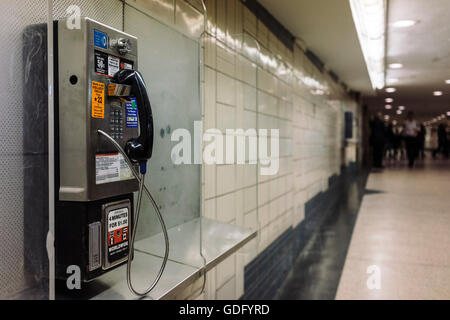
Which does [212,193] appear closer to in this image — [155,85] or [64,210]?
[155,85]

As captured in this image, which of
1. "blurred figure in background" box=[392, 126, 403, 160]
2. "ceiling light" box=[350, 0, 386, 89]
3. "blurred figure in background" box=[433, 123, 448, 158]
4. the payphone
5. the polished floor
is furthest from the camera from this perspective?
the polished floor

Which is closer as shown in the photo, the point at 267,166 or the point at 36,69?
the point at 36,69

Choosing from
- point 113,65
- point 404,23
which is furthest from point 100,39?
point 404,23

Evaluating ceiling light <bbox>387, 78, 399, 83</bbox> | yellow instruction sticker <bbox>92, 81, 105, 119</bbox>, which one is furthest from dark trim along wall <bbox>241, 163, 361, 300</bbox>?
yellow instruction sticker <bbox>92, 81, 105, 119</bbox>

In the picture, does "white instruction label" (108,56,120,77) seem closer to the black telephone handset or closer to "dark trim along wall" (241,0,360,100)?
the black telephone handset

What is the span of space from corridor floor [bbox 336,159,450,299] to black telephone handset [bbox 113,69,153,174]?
869mm

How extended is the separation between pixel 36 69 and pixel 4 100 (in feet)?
0.39

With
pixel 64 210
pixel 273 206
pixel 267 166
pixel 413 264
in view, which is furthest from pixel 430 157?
pixel 273 206

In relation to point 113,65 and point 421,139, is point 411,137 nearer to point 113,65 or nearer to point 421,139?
point 421,139

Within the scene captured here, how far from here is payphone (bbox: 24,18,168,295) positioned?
1.00 metres

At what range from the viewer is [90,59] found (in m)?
1.00

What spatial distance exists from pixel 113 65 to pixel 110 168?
0.29 m

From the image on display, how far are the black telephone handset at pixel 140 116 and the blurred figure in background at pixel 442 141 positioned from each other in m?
0.90

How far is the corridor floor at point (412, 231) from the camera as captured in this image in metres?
1.21
